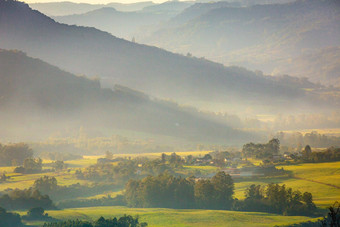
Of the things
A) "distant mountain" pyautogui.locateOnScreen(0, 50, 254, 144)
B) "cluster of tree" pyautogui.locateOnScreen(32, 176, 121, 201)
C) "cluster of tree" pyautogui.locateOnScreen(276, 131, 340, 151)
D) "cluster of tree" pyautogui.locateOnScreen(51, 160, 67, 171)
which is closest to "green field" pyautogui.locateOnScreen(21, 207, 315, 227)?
"cluster of tree" pyautogui.locateOnScreen(32, 176, 121, 201)

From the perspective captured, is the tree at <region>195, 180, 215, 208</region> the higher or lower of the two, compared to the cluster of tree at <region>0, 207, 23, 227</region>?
higher

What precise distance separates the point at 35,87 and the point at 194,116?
1326 inches

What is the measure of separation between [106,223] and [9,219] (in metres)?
7.03

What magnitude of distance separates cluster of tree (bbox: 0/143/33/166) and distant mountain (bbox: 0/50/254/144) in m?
29.7

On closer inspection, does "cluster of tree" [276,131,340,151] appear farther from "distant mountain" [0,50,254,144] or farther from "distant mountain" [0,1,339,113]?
"distant mountain" [0,1,339,113]

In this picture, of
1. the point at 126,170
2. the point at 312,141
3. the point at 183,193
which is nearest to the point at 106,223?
the point at 183,193

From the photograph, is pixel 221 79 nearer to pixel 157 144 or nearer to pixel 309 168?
pixel 157 144

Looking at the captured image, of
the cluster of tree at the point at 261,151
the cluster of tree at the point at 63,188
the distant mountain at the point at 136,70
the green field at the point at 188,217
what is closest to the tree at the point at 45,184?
the cluster of tree at the point at 63,188

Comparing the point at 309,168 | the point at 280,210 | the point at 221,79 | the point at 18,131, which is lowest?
the point at 280,210

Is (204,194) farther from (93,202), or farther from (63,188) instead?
(63,188)

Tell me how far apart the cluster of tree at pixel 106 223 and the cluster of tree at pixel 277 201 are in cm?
865

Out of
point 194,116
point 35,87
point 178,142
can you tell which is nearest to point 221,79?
point 194,116

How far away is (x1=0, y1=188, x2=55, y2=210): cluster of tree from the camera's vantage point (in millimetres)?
43469

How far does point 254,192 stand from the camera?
43750 millimetres
